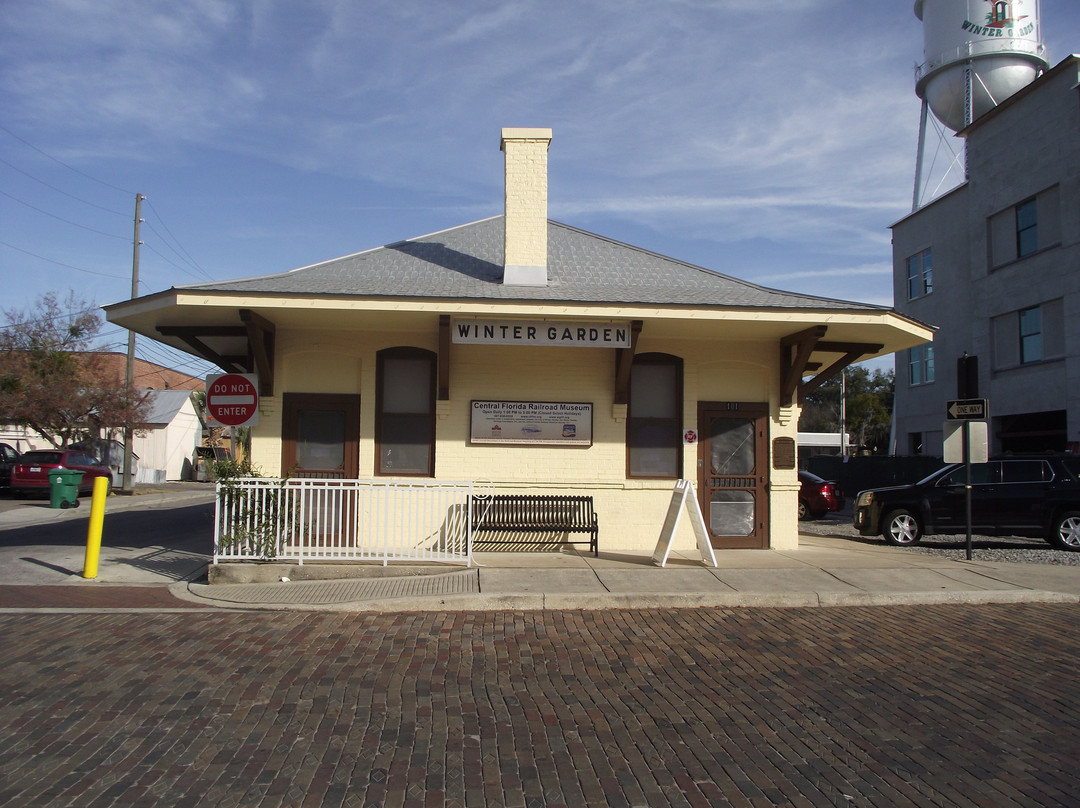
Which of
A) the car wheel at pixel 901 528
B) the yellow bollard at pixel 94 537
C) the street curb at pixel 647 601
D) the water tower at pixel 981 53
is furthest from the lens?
the water tower at pixel 981 53

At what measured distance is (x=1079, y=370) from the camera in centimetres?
2341

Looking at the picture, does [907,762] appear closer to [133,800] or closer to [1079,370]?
[133,800]

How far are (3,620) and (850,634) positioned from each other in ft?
27.4

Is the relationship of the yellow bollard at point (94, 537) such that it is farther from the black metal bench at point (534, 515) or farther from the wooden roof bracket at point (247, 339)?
the black metal bench at point (534, 515)

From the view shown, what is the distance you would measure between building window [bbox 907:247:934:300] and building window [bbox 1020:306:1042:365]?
262 inches

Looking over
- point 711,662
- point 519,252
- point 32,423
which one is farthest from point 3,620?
point 32,423

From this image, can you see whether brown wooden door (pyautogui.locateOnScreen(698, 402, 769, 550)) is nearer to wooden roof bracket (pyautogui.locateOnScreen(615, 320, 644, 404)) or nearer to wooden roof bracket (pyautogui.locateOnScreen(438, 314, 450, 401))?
wooden roof bracket (pyautogui.locateOnScreen(615, 320, 644, 404))

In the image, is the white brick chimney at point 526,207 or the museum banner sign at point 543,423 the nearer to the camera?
the museum banner sign at point 543,423

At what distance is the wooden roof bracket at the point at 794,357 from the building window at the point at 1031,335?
57.9 ft

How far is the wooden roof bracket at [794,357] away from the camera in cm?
1156

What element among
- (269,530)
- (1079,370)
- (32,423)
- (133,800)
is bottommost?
(133,800)

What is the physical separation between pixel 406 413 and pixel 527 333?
239 centimetres

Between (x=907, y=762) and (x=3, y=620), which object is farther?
(x=3, y=620)

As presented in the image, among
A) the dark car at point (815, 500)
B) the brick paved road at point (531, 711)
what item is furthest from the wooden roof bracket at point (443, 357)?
the dark car at point (815, 500)
